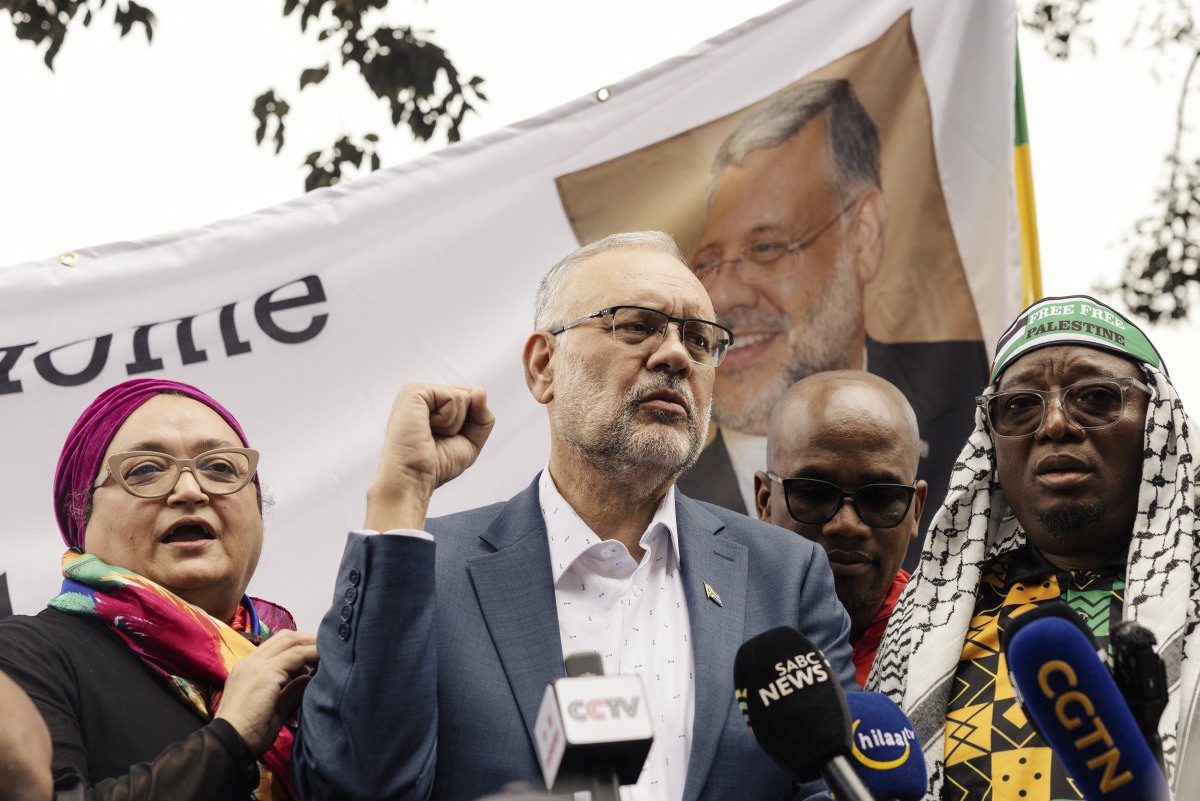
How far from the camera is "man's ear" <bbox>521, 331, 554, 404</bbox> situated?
348 cm

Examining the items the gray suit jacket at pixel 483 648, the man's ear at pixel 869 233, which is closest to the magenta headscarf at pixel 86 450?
the gray suit jacket at pixel 483 648

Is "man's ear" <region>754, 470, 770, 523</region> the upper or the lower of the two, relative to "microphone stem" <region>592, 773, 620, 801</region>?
upper

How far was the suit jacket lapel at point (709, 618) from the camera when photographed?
2795 millimetres

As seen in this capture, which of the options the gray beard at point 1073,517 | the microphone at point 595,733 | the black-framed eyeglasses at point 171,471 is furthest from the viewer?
the gray beard at point 1073,517

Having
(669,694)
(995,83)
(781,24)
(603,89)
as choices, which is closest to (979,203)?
(995,83)

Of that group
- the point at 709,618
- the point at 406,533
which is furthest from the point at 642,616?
the point at 406,533

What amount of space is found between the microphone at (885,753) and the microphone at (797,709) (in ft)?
1.00

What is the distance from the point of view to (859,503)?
4.02 m

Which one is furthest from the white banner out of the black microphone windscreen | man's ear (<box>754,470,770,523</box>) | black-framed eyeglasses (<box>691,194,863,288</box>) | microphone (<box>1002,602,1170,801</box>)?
microphone (<box>1002,602,1170,801</box>)

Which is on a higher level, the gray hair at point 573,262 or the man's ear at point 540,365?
the gray hair at point 573,262

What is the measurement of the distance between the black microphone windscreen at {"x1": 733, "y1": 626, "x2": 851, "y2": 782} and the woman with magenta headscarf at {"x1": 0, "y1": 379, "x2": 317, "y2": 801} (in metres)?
1.14

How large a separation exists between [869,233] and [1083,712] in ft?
11.5

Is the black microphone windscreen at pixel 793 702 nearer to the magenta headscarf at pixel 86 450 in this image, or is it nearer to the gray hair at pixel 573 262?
the gray hair at pixel 573 262

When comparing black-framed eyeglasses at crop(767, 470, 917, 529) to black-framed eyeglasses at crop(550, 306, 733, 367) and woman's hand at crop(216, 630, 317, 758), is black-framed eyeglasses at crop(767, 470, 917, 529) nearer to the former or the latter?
black-framed eyeglasses at crop(550, 306, 733, 367)
